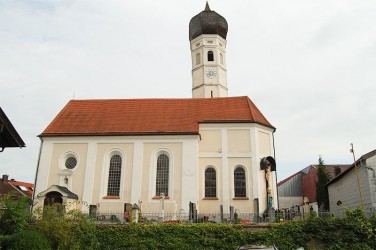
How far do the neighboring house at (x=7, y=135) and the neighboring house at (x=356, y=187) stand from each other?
15471 millimetres

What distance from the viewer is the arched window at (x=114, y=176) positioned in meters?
27.8

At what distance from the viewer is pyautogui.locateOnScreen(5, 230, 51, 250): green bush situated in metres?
Result: 13.0

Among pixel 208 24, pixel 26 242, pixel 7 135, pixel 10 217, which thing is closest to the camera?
pixel 7 135

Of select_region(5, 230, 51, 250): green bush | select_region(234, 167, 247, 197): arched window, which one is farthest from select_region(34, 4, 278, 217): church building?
select_region(5, 230, 51, 250): green bush

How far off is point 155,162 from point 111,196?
4440 millimetres

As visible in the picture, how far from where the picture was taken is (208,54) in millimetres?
41688

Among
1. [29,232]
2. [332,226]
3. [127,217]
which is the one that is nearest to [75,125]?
[127,217]

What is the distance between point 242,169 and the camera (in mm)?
28297

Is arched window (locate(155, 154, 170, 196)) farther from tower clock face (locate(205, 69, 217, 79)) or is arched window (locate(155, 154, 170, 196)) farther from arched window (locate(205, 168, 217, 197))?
tower clock face (locate(205, 69, 217, 79))

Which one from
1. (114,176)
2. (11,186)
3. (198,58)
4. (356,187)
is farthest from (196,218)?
(11,186)

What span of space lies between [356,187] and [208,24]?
1049 inches

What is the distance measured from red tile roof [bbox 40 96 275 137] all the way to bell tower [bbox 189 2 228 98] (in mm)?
7897

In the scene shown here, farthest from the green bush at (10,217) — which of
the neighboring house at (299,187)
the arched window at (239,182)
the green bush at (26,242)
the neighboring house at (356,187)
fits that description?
Answer: the neighboring house at (299,187)

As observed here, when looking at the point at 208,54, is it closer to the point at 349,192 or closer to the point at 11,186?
the point at 349,192
